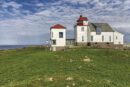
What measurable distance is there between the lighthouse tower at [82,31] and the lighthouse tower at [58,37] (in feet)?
24.9

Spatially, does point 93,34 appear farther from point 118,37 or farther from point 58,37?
point 58,37

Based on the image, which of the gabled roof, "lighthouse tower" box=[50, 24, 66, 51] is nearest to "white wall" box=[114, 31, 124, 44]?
the gabled roof

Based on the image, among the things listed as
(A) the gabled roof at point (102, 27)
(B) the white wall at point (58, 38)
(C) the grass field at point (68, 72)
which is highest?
(A) the gabled roof at point (102, 27)

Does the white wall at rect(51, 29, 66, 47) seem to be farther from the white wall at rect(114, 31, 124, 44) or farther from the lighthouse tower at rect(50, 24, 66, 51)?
the white wall at rect(114, 31, 124, 44)

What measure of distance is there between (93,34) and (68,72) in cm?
4790

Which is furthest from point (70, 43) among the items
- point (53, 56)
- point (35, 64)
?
point (35, 64)

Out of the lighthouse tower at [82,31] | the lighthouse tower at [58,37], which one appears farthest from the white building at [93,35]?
the lighthouse tower at [58,37]

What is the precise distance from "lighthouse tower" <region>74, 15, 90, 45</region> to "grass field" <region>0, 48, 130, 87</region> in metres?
27.6

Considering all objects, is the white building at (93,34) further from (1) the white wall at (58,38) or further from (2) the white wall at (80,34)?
(1) the white wall at (58,38)

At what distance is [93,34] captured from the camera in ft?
289

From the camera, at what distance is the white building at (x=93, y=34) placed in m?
87.3

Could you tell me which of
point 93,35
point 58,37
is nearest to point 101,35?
point 93,35

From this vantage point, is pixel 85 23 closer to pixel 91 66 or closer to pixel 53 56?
pixel 53 56

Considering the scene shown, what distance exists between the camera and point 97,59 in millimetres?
55812
